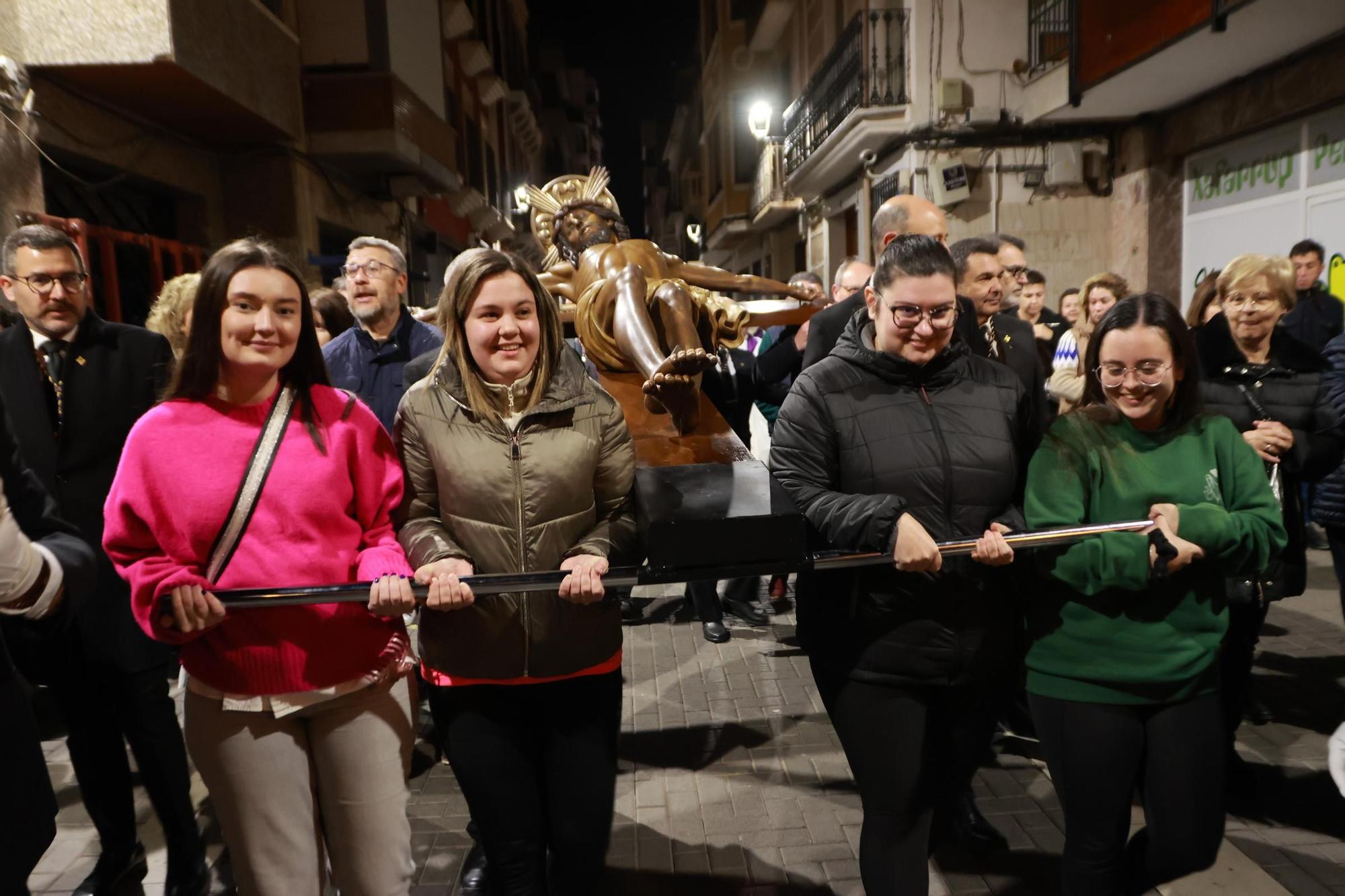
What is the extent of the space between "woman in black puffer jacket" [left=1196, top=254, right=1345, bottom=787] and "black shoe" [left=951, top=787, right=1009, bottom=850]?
3.05 ft

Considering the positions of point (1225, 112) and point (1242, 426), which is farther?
point (1225, 112)

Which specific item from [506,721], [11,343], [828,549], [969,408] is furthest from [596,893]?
[11,343]

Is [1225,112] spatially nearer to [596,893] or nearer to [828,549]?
[828,549]

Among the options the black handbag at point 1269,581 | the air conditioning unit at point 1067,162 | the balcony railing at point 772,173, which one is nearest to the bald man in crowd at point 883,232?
the black handbag at point 1269,581

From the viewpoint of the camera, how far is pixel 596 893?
2.36 m

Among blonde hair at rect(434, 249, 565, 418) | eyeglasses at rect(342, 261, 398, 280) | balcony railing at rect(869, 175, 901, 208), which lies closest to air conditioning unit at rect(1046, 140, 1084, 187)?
balcony railing at rect(869, 175, 901, 208)

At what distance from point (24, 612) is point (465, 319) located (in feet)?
3.57

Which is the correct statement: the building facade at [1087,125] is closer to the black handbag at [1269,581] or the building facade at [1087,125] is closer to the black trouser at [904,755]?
the black handbag at [1269,581]

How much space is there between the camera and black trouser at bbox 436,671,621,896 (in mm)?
2217

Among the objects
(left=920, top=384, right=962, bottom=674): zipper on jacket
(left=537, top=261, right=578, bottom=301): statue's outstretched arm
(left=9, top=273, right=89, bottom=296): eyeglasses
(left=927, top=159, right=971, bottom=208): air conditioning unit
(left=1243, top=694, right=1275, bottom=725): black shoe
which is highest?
(left=927, top=159, right=971, bottom=208): air conditioning unit

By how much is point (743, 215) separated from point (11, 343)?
2455 cm

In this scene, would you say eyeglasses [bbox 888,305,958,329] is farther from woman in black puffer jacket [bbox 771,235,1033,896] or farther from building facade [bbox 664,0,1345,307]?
building facade [bbox 664,0,1345,307]

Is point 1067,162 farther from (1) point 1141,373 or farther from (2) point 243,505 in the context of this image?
(2) point 243,505

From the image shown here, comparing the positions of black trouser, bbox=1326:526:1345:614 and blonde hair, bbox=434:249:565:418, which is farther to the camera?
black trouser, bbox=1326:526:1345:614
